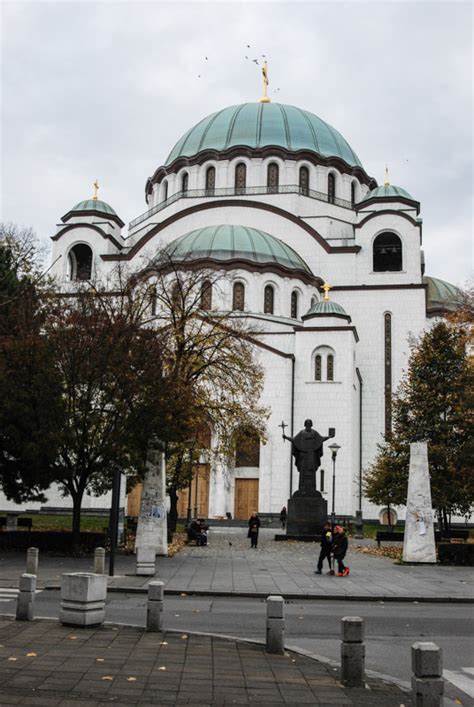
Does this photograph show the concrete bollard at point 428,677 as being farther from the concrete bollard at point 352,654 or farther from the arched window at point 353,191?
the arched window at point 353,191

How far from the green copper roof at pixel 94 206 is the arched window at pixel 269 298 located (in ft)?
50.5

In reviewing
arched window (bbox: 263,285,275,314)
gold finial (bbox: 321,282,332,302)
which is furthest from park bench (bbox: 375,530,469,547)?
arched window (bbox: 263,285,275,314)

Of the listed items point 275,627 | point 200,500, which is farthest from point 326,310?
point 275,627

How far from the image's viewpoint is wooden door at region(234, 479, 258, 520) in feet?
147

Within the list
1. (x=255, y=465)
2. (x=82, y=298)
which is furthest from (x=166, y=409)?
(x=255, y=465)

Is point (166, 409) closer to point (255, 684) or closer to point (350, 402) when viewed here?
point (255, 684)

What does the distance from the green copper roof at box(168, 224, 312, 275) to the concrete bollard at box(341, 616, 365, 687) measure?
134 feet

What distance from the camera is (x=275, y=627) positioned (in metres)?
9.63

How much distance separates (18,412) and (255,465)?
24.1 metres

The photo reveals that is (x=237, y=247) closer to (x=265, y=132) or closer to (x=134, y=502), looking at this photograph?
(x=265, y=132)

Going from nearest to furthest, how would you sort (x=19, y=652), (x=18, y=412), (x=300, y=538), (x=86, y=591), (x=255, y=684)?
(x=255, y=684) → (x=19, y=652) → (x=86, y=591) → (x=18, y=412) → (x=300, y=538)

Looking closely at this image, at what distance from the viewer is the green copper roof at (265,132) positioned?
194 ft

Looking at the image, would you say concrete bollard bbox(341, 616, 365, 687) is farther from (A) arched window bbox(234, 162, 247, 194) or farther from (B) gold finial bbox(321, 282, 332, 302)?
(A) arched window bbox(234, 162, 247, 194)

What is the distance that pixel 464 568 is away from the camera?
75.9 ft
